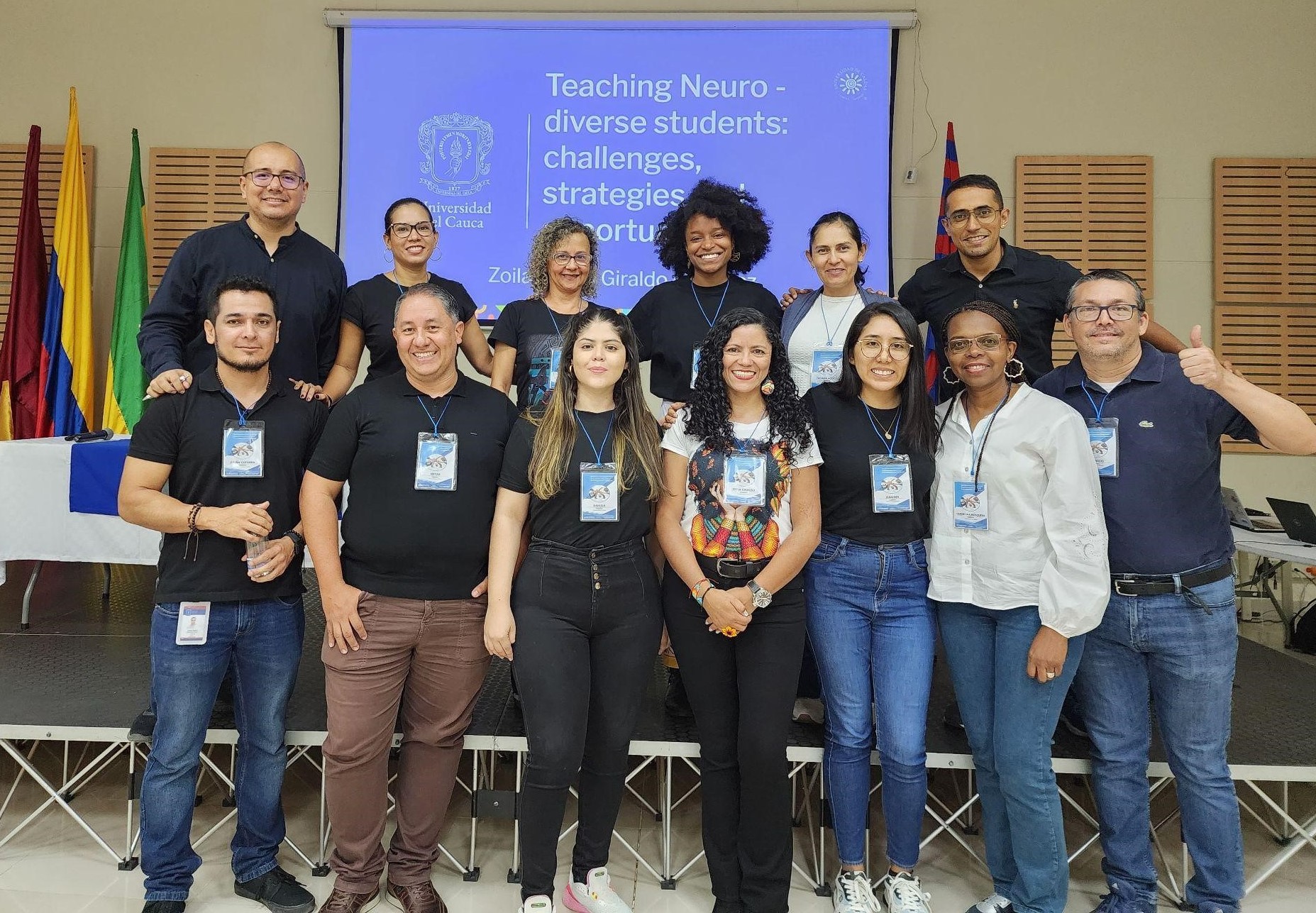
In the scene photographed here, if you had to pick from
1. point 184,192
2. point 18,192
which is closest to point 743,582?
point 184,192

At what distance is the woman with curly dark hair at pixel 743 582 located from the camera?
A: 2016mm

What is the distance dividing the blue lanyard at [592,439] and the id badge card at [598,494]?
0.12 ft

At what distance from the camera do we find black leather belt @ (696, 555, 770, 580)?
203 centimetres

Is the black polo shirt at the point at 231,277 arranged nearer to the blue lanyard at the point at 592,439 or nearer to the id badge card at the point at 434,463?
the id badge card at the point at 434,463

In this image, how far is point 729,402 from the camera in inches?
85.2

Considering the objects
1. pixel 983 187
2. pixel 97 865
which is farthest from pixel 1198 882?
pixel 97 865

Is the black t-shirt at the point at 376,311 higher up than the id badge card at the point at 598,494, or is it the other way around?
the black t-shirt at the point at 376,311

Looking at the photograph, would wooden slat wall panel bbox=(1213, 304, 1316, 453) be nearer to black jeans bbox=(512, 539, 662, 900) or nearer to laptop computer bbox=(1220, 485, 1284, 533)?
laptop computer bbox=(1220, 485, 1284, 533)

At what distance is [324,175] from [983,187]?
15.1 ft

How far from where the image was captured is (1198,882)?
2.17 metres

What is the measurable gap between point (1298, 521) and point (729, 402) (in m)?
3.08

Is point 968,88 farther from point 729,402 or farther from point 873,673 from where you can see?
point 873,673

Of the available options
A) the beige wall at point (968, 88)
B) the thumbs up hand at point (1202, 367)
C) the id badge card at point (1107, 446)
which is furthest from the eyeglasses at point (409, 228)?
the beige wall at point (968, 88)

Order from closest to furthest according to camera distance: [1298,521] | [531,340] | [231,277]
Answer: [231,277] → [531,340] → [1298,521]
